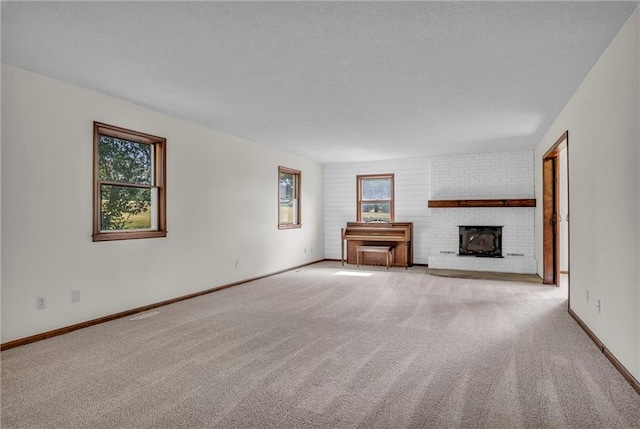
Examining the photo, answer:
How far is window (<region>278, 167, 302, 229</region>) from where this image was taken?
7656 millimetres

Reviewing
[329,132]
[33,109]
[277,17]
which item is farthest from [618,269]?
[33,109]

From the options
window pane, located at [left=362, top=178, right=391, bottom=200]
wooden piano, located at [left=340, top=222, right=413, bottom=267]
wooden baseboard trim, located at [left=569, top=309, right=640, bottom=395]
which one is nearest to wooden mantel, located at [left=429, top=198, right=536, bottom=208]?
wooden piano, located at [left=340, top=222, right=413, bottom=267]

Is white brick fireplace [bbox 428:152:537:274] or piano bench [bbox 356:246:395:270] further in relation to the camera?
piano bench [bbox 356:246:395:270]

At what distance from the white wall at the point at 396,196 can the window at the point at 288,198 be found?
1349mm

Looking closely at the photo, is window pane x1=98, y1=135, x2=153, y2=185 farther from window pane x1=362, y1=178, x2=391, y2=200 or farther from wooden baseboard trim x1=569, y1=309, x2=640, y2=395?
window pane x1=362, y1=178, x2=391, y2=200

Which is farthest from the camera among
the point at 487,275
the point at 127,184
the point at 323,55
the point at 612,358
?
the point at 487,275

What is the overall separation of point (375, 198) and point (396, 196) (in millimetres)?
530

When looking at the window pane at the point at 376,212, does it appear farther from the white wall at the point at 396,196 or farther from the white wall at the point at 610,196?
the white wall at the point at 610,196

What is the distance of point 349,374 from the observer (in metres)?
2.70

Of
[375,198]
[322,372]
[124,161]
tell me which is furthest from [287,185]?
[322,372]

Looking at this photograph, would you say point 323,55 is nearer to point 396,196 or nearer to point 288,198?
point 288,198

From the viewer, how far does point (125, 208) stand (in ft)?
14.7

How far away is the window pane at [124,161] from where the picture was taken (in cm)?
422

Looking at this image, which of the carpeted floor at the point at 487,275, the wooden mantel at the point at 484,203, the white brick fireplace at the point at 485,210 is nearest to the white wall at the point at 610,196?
the carpeted floor at the point at 487,275
